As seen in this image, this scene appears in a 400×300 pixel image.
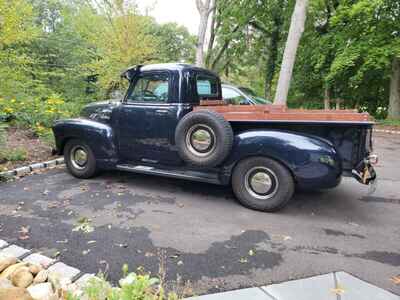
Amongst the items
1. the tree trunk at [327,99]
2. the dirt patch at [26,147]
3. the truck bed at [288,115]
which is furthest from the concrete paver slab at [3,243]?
the tree trunk at [327,99]

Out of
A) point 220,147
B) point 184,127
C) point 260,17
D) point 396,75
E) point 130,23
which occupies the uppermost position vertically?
point 260,17

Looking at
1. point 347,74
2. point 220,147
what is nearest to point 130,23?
point 220,147

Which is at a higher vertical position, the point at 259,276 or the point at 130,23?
the point at 130,23

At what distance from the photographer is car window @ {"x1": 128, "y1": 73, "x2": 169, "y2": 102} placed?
4.34m

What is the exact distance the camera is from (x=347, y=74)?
14.5 metres

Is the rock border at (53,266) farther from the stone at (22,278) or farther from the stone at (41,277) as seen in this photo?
the stone at (22,278)

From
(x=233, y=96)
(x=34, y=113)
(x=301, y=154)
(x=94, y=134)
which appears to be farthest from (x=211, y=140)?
(x=34, y=113)

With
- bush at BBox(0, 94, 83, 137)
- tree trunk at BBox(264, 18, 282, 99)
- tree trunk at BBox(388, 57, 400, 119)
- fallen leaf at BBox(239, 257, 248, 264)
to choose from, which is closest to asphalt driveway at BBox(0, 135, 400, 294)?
fallen leaf at BBox(239, 257, 248, 264)

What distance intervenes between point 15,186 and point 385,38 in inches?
539

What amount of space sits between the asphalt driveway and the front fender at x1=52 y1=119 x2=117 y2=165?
53 cm

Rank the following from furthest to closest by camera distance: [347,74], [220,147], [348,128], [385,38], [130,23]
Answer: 1. [347,74]
2. [385,38]
3. [130,23]
4. [220,147]
5. [348,128]

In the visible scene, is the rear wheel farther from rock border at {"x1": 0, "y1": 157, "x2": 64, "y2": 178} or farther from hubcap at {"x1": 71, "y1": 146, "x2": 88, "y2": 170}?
rock border at {"x1": 0, "y1": 157, "x2": 64, "y2": 178}

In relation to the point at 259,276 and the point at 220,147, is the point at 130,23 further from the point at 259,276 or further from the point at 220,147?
the point at 259,276

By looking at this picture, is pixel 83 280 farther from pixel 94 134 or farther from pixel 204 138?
pixel 94 134
